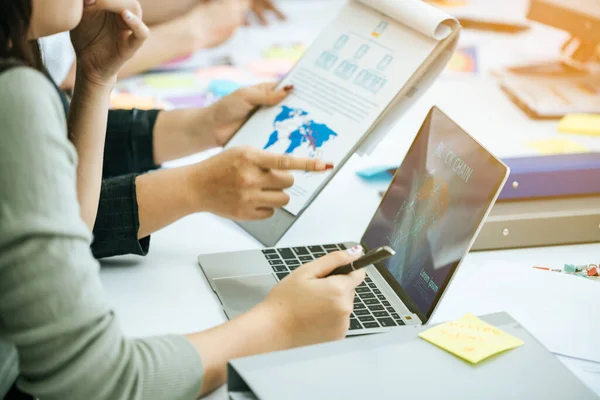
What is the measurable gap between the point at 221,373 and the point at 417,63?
57 centimetres

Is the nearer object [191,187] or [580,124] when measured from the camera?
[191,187]

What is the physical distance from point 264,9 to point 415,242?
65.6 inches

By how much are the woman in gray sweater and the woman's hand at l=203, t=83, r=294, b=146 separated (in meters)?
0.50

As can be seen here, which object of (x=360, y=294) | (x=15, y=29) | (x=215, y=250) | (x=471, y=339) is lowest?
(x=215, y=250)

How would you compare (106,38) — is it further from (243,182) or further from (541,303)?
(541,303)

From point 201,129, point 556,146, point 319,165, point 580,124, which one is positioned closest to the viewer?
point 319,165

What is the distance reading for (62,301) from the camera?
2.13ft

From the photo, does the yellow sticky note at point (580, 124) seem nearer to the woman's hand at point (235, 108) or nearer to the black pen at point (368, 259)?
the woman's hand at point (235, 108)

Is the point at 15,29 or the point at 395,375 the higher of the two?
the point at 15,29

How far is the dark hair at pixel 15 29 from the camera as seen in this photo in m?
0.67

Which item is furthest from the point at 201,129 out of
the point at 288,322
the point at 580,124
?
the point at 580,124

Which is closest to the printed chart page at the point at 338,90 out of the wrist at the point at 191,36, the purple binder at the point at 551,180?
the purple binder at the point at 551,180

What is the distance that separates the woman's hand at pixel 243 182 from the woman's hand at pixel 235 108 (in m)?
0.19

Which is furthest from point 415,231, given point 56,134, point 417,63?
point 56,134
